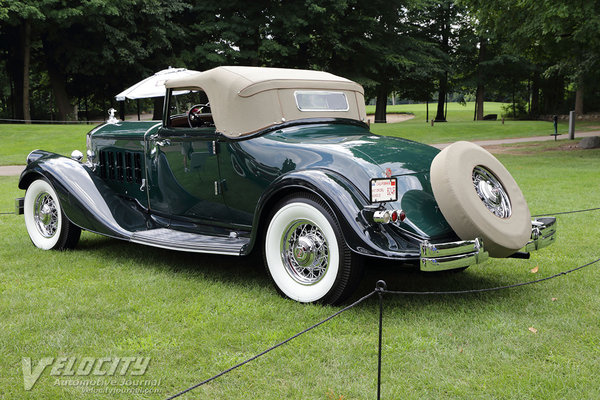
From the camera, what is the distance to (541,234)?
4523mm

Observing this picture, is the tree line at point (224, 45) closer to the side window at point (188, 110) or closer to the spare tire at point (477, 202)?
the side window at point (188, 110)

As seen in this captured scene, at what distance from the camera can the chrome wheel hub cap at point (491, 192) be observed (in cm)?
435

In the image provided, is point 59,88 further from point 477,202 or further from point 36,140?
point 477,202

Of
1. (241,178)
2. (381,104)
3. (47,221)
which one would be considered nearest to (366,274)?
(241,178)

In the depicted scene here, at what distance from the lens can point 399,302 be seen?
432 cm

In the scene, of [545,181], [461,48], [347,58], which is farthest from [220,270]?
[461,48]

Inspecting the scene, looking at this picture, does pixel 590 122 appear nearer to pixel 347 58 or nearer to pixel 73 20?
pixel 347 58

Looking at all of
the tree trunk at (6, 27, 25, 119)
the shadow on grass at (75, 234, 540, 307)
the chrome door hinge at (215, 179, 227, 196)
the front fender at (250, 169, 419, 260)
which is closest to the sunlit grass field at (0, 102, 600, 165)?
the tree trunk at (6, 27, 25, 119)

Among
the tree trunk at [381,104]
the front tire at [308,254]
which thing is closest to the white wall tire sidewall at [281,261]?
the front tire at [308,254]

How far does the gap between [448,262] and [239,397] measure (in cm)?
169

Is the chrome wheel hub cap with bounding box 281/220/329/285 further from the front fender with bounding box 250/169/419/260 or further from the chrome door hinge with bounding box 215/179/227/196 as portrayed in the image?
the chrome door hinge with bounding box 215/179/227/196

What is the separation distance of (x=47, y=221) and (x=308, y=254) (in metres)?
3.59

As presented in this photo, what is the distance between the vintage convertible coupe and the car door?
0.04 ft

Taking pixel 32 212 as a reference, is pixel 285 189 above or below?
above
